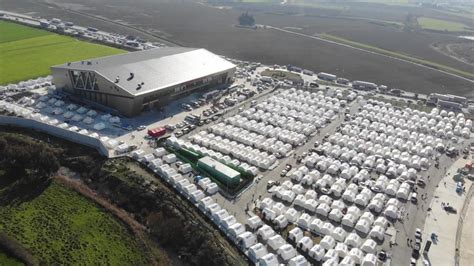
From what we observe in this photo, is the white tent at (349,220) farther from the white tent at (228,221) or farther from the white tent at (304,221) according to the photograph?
the white tent at (228,221)

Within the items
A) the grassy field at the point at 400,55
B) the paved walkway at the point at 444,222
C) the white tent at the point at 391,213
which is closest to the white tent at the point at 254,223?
the white tent at the point at 391,213

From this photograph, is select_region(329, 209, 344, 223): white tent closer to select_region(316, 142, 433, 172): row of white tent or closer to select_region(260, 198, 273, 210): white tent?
select_region(260, 198, 273, 210): white tent

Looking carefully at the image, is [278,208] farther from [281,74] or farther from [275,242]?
[281,74]

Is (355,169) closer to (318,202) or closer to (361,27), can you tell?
(318,202)

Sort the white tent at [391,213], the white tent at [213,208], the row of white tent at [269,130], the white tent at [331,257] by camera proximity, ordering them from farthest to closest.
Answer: the row of white tent at [269,130], the white tent at [391,213], the white tent at [213,208], the white tent at [331,257]

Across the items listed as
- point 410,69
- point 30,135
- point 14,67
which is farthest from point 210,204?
point 410,69

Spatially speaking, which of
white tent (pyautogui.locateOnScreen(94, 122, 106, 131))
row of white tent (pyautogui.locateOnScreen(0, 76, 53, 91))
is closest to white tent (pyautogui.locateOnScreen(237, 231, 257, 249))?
white tent (pyautogui.locateOnScreen(94, 122, 106, 131))
